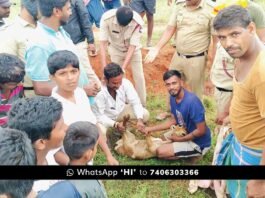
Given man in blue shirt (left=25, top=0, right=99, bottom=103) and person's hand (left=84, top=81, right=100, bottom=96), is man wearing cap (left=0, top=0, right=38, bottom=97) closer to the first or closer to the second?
man in blue shirt (left=25, top=0, right=99, bottom=103)

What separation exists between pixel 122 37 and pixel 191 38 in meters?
0.47

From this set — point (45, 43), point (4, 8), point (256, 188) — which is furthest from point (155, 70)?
point (256, 188)

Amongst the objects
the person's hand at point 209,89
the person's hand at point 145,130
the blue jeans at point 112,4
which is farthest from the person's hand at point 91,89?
the blue jeans at point 112,4

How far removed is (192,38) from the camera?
231 centimetres

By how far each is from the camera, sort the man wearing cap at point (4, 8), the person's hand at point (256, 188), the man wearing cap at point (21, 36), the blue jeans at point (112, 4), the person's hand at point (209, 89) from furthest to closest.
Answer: the blue jeans at point (112, 4)
the person's hand at point (209, 89)
the man wearing cap at point (4, 8)
the man wearing cap at point (21, 36)
the person's hand at point (256, 188)

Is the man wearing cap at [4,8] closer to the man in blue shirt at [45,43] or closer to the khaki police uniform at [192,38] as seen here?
the man in blue shirt at [45,43]

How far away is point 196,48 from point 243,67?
1138 mm

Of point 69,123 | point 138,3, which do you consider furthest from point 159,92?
point 69,123

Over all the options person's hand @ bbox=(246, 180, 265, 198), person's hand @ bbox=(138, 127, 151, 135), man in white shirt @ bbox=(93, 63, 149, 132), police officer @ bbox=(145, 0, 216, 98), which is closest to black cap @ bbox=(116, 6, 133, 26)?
police officer @ bbox=(145, 0, 216, 98)

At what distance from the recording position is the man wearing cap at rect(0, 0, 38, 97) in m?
1.78

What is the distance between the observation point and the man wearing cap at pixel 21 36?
70.0 inches

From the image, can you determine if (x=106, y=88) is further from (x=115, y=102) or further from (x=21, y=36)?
(x=21, y=36)

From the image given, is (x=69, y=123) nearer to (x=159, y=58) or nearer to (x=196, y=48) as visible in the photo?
(x=196, y=48)

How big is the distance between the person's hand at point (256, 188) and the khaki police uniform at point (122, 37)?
1550 millimetres
